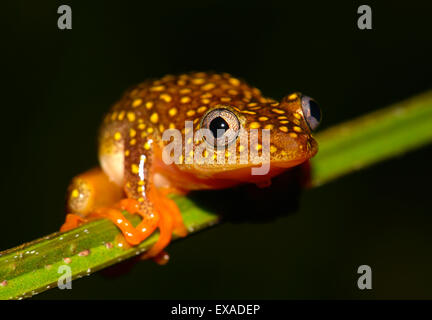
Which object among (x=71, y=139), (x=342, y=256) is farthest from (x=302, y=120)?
(x=71, y=139)

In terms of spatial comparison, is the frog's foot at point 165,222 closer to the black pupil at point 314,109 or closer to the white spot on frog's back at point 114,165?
the white spot on frog's back at point 114,165

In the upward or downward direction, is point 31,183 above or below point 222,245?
above

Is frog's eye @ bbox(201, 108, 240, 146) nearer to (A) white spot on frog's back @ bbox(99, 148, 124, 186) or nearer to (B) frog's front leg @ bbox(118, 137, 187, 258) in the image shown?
(B) frog's front leg @ bbox(118, 137, 187, 258)

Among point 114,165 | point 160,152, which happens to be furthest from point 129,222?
point 114,165

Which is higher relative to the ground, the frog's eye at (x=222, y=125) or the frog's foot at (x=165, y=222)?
the frog's eye at (x=222, y=125)

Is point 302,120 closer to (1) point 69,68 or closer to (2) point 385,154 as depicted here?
(2) point 385,154

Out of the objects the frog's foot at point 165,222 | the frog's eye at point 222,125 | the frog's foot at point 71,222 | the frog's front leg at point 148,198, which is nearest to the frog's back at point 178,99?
the frog's front leg at point 148,198

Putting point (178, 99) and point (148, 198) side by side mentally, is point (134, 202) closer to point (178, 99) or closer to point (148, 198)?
point (148, 198)

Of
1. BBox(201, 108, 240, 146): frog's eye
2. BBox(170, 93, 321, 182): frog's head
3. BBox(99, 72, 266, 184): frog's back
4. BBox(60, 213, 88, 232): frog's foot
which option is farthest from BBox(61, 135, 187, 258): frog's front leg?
BBox(201, 108, 240, 146): frog's eye
